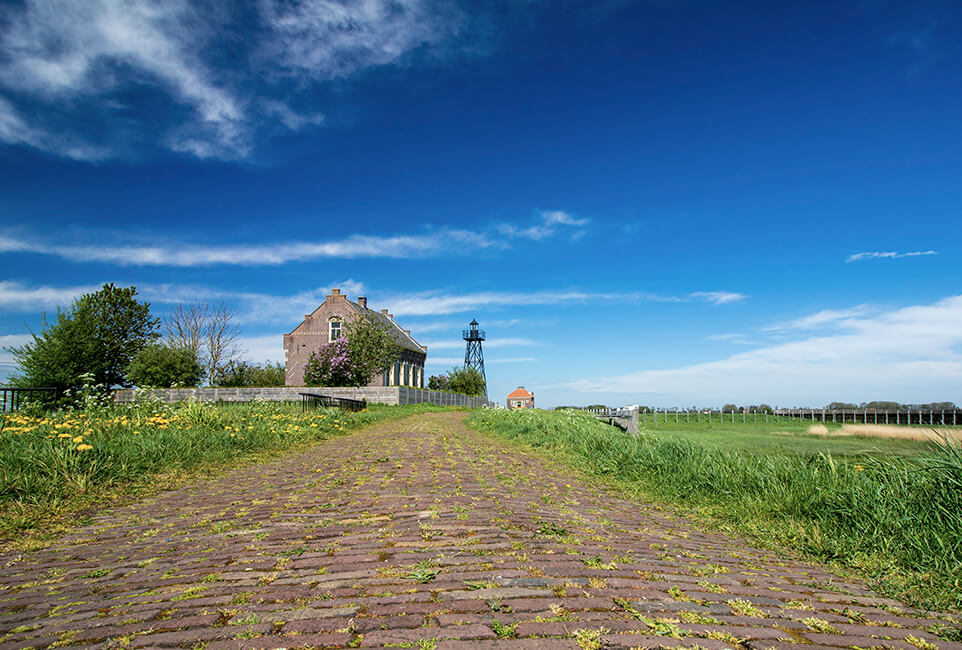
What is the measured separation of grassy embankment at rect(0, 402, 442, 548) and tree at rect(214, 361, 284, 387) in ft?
119

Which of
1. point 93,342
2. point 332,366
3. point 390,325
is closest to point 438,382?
point 390,325

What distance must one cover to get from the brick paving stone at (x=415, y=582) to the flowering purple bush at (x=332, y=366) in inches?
1230

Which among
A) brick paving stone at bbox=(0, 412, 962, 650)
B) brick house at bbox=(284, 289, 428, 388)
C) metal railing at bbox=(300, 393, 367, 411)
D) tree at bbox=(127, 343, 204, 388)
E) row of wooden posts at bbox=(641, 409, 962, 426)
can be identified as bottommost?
row of wooden posts at bbox=(641, 409, 962, 426)

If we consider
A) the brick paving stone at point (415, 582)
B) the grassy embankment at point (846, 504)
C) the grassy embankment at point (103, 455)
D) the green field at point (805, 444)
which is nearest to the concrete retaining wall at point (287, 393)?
the green field at point (805, 444)

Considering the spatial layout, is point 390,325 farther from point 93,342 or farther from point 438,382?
point 93,342

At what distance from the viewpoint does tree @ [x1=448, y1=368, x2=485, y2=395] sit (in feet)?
200

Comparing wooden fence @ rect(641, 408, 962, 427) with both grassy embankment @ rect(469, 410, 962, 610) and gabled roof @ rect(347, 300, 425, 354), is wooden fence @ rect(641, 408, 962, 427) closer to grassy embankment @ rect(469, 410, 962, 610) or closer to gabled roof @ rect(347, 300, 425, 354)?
gabled roof @ rect(347, 300, 425, 354)

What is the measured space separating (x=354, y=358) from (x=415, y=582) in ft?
111

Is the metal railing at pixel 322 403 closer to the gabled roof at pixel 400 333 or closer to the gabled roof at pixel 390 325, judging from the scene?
the gabled roof at pixel 390 325

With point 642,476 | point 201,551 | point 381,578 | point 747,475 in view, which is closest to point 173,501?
point 201,551

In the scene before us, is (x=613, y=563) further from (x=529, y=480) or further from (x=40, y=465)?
(x=40, y=465)

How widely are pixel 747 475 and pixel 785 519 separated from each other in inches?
43.4

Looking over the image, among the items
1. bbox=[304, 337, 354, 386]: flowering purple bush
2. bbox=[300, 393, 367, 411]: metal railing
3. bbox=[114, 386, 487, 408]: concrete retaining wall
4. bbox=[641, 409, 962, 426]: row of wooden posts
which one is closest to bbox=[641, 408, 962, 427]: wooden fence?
bbox=[641, 409, 962, 426]: row of wooden posts

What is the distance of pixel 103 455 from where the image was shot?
7.12 metres
